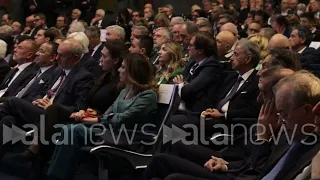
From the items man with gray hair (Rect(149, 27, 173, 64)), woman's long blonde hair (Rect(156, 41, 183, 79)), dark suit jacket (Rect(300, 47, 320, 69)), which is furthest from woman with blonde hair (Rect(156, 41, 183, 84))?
dark suit jacket (Rect(300, 47, 320, 69))

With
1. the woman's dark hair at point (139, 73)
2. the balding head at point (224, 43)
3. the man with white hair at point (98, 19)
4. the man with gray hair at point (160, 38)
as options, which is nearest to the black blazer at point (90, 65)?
the man with gray hair at point (160, 38)

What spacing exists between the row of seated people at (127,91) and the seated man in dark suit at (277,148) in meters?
0.88

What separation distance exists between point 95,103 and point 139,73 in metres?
0.70

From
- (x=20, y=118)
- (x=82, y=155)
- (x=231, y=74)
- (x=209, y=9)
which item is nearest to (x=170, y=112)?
(x=82, y=155)

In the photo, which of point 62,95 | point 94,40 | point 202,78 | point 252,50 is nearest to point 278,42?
point 252,50

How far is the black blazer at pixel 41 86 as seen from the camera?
569 centimetres

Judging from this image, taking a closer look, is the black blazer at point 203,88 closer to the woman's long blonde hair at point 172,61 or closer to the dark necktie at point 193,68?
the dark necktie at point 193,68

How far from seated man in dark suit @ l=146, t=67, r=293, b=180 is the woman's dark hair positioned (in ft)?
2.25

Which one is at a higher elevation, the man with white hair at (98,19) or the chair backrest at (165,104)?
the chair backrest at (165,104)

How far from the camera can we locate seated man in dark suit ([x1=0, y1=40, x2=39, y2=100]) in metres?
6.14

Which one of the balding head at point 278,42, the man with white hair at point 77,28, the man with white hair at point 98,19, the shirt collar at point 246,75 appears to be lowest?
the man with white hair at point 98,19

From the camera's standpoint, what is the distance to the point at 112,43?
5.05 meters

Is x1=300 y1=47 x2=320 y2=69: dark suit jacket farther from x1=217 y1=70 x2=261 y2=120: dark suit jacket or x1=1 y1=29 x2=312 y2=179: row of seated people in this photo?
x1=217 y1=70 x2=261 y2=120: dark suit jacket

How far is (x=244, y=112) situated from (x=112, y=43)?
1.39 metres
